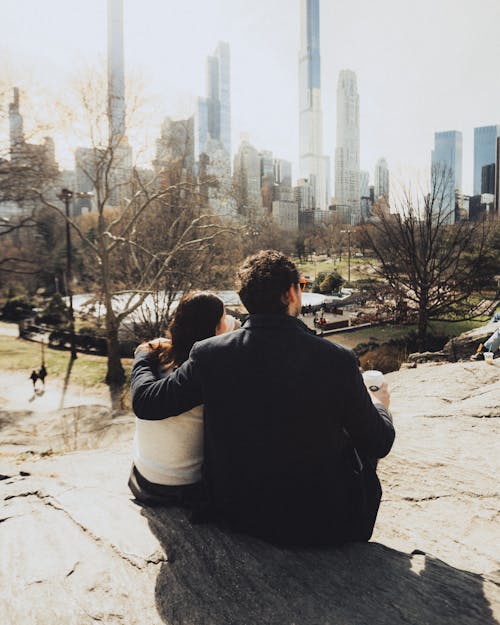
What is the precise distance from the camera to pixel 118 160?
48.7 ft

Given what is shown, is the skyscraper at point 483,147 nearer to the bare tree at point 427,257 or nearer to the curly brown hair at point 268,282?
the bare tree at point 427,257

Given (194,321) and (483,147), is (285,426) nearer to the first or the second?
(194,321)

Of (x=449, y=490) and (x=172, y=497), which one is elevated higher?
(x=172, y=497)

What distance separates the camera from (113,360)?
14023 millimetres

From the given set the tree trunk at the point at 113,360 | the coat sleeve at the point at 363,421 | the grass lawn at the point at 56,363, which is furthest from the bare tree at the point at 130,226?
the coat sleeve at the point at 363,421

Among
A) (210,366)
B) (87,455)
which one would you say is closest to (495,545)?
(210,366)

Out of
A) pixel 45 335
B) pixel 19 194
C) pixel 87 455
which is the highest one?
pixel 19 194

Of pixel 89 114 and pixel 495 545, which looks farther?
pixel 89 114

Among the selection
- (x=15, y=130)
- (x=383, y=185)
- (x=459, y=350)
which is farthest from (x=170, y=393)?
(x=383, y=185)

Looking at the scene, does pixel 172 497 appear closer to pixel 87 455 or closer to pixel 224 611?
pixel 224 611

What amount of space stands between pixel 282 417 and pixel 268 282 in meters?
0.55

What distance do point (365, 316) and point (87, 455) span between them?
40.0ft

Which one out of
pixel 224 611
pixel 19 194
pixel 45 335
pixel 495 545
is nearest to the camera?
pixel 224 611

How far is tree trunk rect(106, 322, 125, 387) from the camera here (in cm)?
1373
